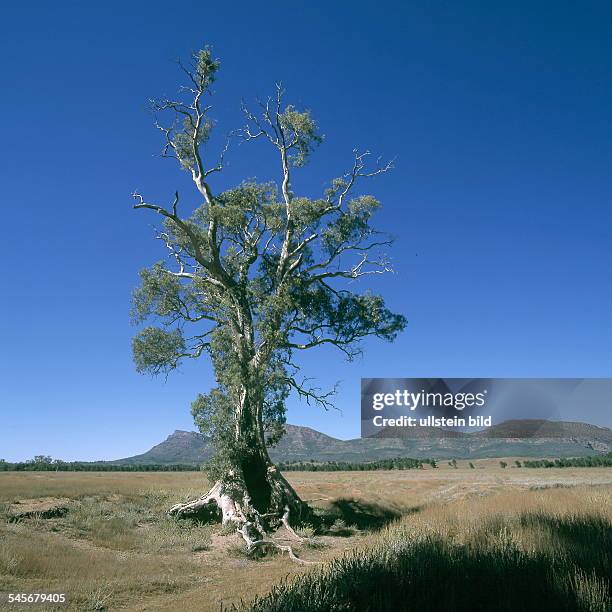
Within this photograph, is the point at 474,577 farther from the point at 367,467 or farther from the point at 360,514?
the point at 367,467

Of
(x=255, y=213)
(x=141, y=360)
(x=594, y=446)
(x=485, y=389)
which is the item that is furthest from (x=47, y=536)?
(x=594, y=446)

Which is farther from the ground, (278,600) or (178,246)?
(178,246)

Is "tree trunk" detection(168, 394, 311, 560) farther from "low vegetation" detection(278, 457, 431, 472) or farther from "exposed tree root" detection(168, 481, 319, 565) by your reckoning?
"low vegetation" detection(278, 457, 431, 472)

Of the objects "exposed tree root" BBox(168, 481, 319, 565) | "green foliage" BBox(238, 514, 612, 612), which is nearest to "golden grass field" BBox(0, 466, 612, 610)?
"exposed tree root" BBox(168, 481, 319, 565)

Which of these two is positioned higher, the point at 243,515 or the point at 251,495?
the point at 251,495

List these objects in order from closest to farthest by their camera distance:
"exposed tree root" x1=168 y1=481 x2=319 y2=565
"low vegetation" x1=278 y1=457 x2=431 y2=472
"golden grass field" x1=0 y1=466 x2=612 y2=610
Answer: "golden grass field" x1=0 y1=466 x2=612 y2=610
"exposed tree root" x1=168 y1=481 x2=319 y2=565
"low vegetation" x1=278 y1=457 x2=431 y2=472

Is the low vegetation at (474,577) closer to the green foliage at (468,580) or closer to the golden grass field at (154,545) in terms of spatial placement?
the green foliage at (468,580)

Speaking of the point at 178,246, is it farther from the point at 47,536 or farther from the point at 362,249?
the point at 47,536

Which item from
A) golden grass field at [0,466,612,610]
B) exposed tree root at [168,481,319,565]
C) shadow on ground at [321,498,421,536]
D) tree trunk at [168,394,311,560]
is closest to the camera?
golden grass field at [0,466,612,610]

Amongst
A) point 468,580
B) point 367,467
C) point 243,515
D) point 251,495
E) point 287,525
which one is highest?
point 468,580

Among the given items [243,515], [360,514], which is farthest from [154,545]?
[360,514]

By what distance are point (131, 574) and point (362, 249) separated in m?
17.8

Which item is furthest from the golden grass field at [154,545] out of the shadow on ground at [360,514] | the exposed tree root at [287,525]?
the exposed tree root at [287,525]

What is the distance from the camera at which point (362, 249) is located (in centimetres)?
2706
